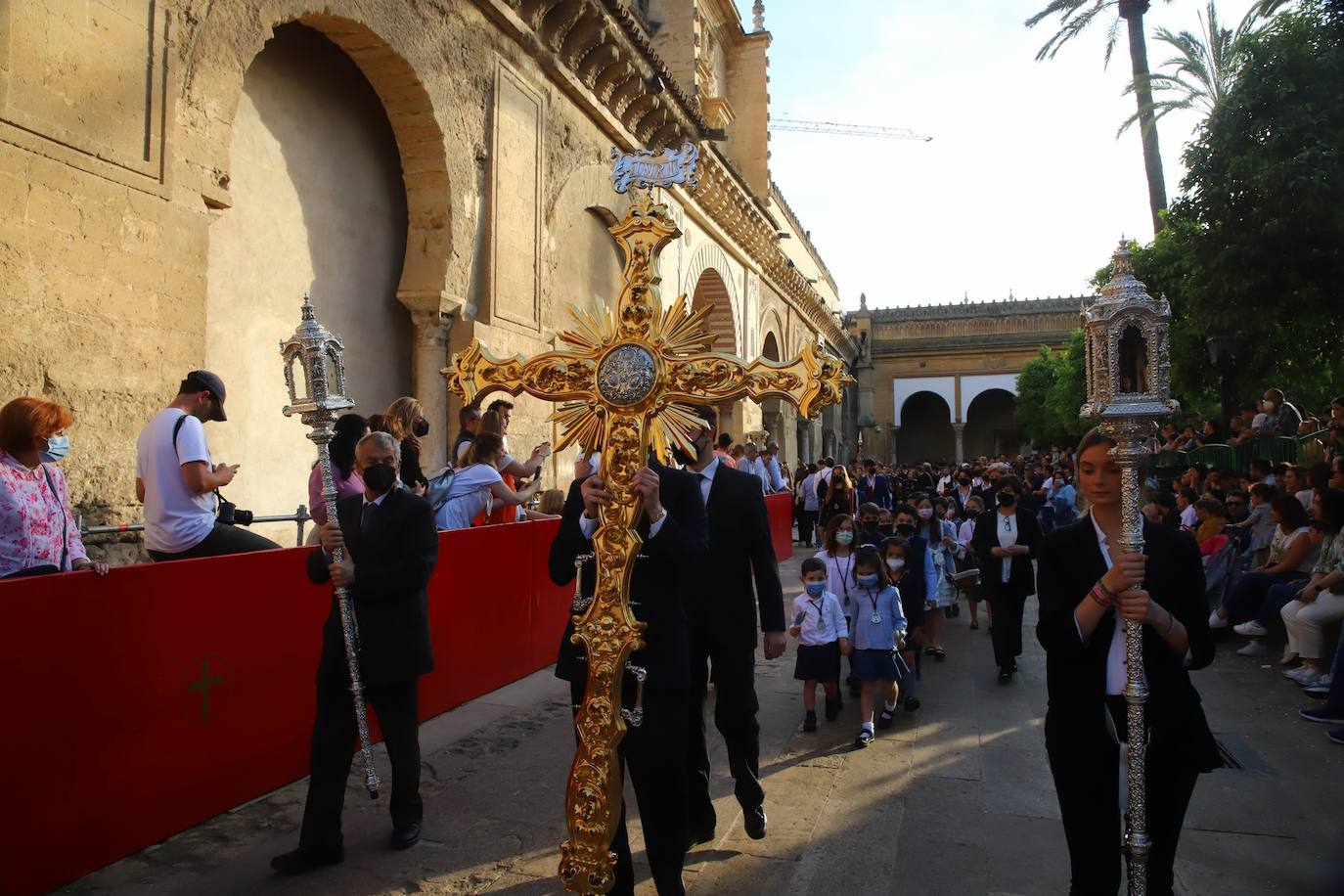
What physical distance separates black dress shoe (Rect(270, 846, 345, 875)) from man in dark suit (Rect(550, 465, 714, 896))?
137 cm

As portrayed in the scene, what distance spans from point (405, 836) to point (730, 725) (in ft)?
4.72

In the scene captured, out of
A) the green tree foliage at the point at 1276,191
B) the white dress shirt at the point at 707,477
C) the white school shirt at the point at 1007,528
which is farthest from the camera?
the green tree foliage at the point at 1276,191

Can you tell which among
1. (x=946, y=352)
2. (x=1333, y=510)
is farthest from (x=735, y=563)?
(x=946, y=352)

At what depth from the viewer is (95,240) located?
5.66 m

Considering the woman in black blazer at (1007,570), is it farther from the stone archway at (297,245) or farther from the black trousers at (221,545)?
the stone archway at (297,245)

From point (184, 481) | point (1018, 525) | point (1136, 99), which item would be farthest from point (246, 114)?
point (1136, 99)

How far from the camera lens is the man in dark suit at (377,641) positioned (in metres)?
3.73

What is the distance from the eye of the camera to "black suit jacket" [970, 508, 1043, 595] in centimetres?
731

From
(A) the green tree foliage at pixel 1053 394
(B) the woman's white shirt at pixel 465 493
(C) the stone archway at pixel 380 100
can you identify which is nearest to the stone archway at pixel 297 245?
(C) the stone archway at pixel 380 100

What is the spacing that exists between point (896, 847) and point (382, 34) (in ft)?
25.5

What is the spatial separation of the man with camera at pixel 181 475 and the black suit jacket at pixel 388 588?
3.32 feet

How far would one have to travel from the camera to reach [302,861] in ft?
11.9

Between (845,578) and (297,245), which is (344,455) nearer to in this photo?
(845,578)

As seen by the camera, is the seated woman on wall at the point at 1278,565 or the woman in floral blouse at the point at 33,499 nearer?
the woman in floral blouse at the point at 33,499
